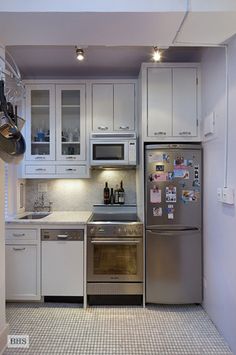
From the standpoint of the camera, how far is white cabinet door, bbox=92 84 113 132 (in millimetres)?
3457

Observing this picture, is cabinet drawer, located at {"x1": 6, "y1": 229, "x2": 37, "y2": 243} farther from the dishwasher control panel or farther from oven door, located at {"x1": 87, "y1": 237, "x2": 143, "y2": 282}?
oven door, located at {"x1": 87, "y1": 237, "x2": 143, "y2": 282}

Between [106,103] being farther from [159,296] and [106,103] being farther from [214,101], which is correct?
[159,296]

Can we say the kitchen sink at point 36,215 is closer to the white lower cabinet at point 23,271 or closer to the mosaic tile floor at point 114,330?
the white lower cabinet at point 23,271

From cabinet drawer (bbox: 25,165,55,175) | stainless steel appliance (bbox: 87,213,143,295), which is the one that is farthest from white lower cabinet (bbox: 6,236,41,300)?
cabinet drawer (bbox: 25,165,55,175)

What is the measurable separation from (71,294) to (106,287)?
1.25 feet

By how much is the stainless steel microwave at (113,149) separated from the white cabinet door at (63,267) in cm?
98

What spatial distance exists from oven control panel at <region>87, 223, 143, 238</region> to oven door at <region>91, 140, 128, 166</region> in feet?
2.43

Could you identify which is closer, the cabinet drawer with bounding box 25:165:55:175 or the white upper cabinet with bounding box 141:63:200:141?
the white upper cabinet with bounding box 141:63:200:141

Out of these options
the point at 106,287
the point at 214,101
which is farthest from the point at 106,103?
the point at 106,287

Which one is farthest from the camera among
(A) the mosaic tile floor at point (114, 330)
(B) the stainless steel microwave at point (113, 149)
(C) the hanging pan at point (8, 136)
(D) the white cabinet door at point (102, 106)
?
(D) the white cabinet door at point (102, 106)

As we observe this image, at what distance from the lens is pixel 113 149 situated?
3326mm

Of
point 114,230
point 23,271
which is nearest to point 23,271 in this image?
point 23,271

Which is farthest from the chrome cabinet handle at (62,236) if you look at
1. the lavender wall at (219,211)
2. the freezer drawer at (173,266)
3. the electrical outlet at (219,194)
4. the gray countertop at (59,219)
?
the electrical outlet at (219,194)

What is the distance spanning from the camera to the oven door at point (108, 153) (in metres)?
3.30
